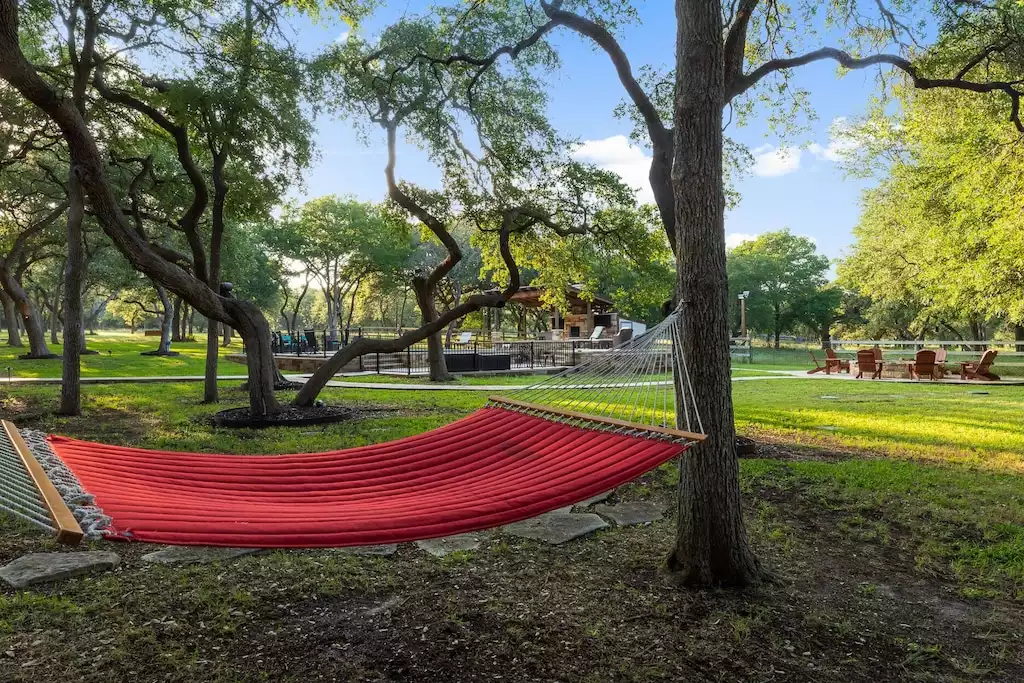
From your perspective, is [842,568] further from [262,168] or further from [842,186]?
[842,186]

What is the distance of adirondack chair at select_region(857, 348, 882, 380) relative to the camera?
16.9 m

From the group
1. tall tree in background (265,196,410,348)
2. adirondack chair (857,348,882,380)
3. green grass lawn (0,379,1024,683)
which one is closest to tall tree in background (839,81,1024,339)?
adirondack chair (857,348,882,380)

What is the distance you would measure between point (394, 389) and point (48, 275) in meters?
25.4

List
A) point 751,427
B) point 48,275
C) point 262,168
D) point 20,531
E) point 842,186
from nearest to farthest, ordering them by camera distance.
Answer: point 20,531, point 751,427, point 262,168, point 842,186, point 48,275

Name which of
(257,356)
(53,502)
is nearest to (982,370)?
(257,356)

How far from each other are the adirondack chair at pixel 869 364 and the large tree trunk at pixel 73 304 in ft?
53.7

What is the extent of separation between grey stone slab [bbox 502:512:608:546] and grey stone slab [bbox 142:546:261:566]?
1.56 metres

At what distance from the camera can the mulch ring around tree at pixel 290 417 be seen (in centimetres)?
823

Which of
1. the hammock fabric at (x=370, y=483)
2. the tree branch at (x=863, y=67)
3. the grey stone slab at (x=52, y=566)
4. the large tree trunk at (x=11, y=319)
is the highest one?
the tree branch at (x=863, y=67)

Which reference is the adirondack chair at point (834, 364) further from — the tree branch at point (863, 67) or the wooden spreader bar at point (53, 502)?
the wooden spreader bar at point (53, 502)

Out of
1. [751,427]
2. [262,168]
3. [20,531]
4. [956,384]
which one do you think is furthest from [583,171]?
[956,384]

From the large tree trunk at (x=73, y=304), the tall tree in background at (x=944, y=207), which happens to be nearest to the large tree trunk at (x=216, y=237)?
the large tree trunk at (x=73, y=304)

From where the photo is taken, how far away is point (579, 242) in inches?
419

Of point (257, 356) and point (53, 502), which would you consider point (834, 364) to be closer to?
point (257, 356)
